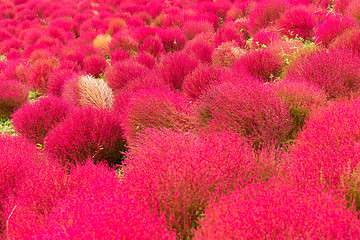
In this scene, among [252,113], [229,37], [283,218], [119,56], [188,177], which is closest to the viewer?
[283,218]

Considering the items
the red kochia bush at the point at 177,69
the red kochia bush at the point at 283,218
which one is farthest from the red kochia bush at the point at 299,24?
the red kochia bush at the point at 283,218

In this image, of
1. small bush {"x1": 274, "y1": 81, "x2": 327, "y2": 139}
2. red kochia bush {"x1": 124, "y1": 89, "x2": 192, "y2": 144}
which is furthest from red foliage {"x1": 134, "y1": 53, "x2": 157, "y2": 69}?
small bush {"x1": 274, "y1": 81, "x2": 327, "y2": 139}

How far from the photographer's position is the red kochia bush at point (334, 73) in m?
3.05

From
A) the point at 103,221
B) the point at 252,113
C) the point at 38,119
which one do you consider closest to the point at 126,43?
the point at 38,119

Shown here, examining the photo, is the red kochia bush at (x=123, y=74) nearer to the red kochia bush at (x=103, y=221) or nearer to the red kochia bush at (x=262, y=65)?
the red kochia bush at (x=262, y=65)

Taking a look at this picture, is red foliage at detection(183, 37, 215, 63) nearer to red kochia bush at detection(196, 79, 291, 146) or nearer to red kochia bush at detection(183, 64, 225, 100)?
red kochia bush at detection(183, 64, 225, 100)

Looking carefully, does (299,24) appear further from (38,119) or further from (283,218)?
(283,218)

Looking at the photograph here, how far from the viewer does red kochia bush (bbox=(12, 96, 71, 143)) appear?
3637mm

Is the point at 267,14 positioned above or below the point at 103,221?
below

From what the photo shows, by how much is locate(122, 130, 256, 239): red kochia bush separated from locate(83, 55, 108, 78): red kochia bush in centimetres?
392

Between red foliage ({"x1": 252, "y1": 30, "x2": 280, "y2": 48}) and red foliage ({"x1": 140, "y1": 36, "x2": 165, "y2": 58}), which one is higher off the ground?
red foliage ({"x1": 252, "y1": 30, "x2": 280, "y2": 48})

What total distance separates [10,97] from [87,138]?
240cm

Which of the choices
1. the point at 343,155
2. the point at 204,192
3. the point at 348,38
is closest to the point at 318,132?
the point at 343,155

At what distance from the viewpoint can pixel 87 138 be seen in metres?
3.14
